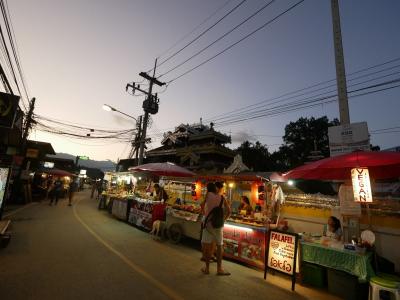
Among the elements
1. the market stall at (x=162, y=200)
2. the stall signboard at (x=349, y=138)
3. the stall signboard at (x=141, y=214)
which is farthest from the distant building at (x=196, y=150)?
the stall signboard at (x=349, y=138)

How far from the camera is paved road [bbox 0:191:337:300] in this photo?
5.10 meters

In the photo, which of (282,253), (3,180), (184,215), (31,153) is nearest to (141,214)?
(184,215)

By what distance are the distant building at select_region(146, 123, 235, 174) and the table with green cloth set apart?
67.4 feet

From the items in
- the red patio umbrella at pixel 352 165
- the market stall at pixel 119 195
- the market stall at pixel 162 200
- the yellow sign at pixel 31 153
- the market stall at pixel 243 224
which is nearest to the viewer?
the red patio umbrella at pixel 352 165

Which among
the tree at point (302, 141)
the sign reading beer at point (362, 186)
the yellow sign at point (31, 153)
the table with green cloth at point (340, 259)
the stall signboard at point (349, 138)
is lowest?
the table with green cloth at point (340, 259)

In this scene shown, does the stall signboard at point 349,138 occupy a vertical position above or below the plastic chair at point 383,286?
above

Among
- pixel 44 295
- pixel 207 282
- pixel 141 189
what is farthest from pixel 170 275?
pixel 141 189

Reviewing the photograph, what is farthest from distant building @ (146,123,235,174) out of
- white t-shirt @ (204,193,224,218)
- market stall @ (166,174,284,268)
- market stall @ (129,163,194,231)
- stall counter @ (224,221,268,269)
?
white t-shirt @ (204,193,224,218)

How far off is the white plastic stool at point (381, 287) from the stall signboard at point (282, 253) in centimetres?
161

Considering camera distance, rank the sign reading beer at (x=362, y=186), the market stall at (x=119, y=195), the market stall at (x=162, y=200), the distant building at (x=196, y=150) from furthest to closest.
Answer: the distant building at (x=196, y=150), the market stall at (x=119, y=195), the market stall at (x=162, y=200), the sign reading beer at (x=362, y=186)

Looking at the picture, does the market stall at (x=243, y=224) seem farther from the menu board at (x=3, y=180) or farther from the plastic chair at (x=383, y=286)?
the menu board at (x=3, y=180)

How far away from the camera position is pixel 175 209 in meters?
11.2

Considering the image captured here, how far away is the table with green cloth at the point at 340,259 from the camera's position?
18.1 ft

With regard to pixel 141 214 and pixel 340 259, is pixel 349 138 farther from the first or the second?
pixel 141 214
